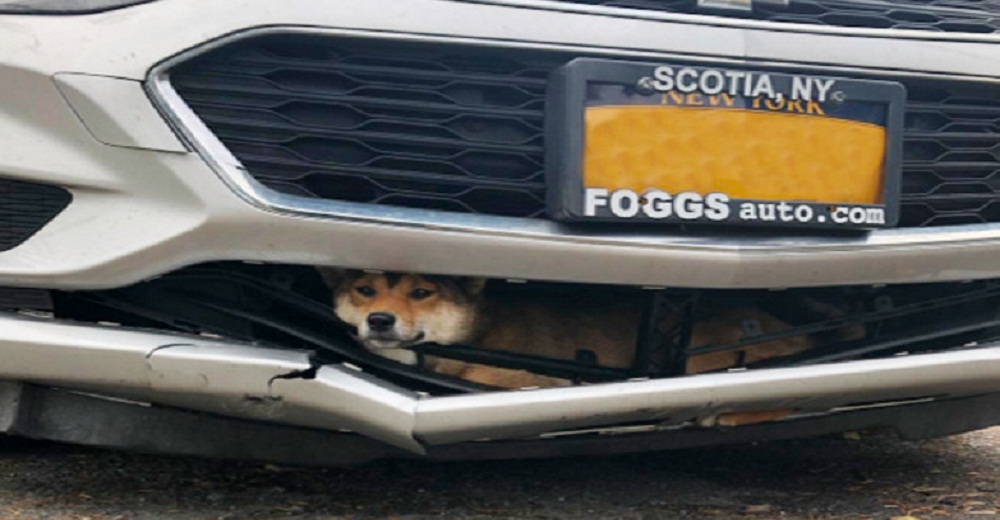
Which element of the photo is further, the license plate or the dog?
the dog

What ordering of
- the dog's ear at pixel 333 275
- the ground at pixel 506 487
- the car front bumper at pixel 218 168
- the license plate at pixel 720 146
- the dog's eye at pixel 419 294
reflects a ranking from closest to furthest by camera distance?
the car front bumper at pixel 218 168
the license plate at pixel 720 146
the dog's ear at pixel 333 275
the dog's eye at pixel 419 294
the ground at pixel 506 487

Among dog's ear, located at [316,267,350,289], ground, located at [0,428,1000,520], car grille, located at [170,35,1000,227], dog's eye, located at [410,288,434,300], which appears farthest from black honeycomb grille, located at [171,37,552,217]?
ground, located at [0,428,1000,520]


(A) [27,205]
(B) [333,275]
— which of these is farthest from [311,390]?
(A) [27,205]

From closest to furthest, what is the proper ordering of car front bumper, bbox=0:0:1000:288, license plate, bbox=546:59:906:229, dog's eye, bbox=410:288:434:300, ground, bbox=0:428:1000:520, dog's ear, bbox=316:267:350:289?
car front bumper, bbox=0:0:1000:288 → license plate, bbox=546:59:906:229 → dog's ear, bbox=316:267:350:289 → dog's eye, bbox=410:288:434:300 → ground, bbox=0:428:1000:520

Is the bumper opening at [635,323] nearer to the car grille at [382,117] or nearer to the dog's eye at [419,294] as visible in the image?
→ the dog's eye at [419,294]

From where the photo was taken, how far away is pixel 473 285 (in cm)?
243

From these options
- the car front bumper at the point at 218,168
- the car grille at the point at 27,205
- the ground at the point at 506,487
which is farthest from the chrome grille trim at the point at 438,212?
the ground at the point at 506,487

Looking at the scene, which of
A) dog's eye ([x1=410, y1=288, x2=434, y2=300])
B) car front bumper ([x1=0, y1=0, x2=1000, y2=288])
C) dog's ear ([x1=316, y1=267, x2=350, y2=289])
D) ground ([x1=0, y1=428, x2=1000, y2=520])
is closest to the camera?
car front bumper ([x1=0, y1=0, x2=1000, y2=288])

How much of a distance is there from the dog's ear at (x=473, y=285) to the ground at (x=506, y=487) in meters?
0.55

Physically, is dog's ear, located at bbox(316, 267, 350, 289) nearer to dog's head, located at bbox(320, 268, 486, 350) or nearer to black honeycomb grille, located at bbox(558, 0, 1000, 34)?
dog's head, located at bbox(320, 268, 486, 350)

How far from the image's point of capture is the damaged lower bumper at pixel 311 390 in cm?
215

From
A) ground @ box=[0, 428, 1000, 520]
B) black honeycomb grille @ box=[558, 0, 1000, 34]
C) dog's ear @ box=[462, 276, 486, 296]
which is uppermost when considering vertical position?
black honeycomb grille @ box=[558, 0, 1000, 34]

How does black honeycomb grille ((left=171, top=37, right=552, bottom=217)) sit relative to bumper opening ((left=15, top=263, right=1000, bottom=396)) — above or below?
above

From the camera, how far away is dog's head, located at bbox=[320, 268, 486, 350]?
7.76 feet
